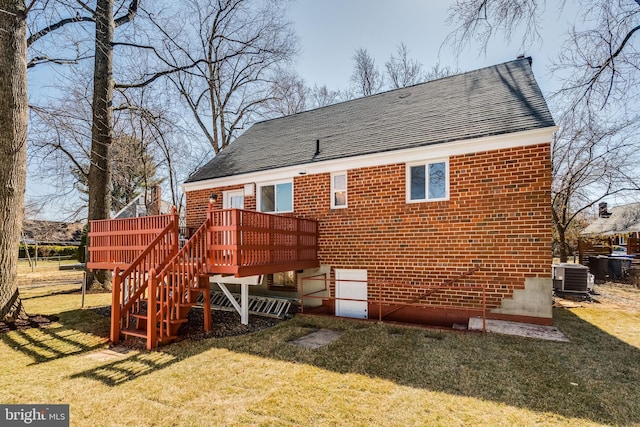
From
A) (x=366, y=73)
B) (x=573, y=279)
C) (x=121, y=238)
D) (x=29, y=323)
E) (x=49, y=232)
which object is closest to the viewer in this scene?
(x=29, y=323)

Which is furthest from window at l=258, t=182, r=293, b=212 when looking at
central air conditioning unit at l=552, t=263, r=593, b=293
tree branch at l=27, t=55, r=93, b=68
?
central air conditioning unit at l=552, t=263, r=593, b=293

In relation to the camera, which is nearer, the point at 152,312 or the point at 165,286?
the point at 152,312

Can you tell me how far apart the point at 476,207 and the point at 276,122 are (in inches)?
375

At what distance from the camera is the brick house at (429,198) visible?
278 inches

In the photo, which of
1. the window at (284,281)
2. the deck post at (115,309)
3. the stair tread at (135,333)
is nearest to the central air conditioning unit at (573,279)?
the window at (284,281)

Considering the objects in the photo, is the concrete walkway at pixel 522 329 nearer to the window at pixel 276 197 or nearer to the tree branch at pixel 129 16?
the window at pixel 276 197

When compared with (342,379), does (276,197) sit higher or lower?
higher

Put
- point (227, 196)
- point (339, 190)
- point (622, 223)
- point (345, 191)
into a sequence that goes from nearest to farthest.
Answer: point (345, 191) → point (339, 190) → point (227, 196) → point (622, 223)

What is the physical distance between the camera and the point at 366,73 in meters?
26.5

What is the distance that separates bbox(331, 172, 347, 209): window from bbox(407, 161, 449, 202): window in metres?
1.84

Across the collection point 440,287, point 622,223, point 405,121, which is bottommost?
point 440,287

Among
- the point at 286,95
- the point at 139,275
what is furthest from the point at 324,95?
the point at 139,275

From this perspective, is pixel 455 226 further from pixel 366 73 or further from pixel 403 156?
pixel 366 73

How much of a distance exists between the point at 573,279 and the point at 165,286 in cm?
1194
